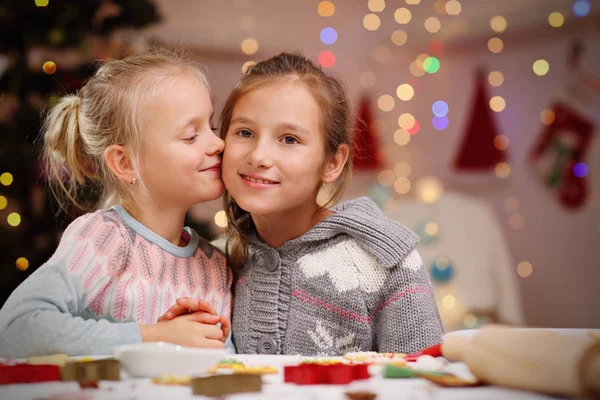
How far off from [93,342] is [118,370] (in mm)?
306

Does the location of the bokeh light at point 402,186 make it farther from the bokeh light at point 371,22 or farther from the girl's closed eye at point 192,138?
the girl's closed eye at point 192,138

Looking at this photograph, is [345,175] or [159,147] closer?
[159,147]

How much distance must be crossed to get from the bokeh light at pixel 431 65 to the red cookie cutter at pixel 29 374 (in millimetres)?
3336

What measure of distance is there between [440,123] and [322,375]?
10.5 feet

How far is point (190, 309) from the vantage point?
1.08 meters

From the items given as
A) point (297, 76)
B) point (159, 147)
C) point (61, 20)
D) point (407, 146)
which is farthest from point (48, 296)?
point (407, 146)

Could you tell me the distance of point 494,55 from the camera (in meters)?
3.64

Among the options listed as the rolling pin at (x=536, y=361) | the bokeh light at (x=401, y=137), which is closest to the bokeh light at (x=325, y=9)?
the bokeh light at (x=401, y=137)

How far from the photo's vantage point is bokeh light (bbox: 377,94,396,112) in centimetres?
379

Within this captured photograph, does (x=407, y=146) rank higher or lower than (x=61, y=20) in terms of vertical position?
lower

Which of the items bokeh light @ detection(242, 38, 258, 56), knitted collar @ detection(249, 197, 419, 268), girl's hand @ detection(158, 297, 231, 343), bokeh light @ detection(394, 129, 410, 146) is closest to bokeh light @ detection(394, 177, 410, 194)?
bokeh light @ detection(394, 129, 410, 146)

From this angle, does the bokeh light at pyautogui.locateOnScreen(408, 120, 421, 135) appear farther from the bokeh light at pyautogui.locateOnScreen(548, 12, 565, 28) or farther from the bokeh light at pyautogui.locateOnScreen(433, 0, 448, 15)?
the bokeh light at pyautogui.locateOnScreen(548, 12, 565, 28)

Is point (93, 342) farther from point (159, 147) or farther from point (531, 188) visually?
point (531, 188)

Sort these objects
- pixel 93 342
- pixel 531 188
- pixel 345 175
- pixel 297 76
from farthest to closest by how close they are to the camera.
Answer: pixel 531 188 < pixel 345 175 < pixel 297 76 < pixel 93 342
